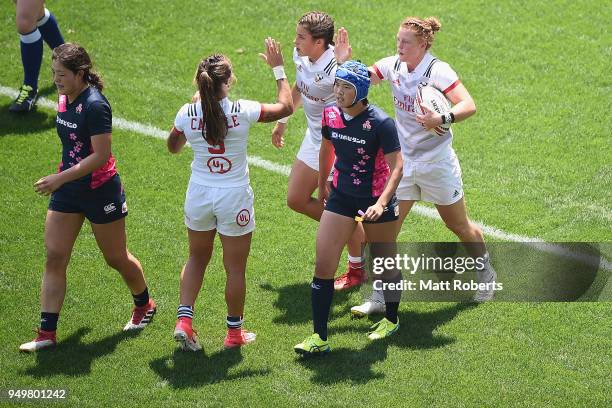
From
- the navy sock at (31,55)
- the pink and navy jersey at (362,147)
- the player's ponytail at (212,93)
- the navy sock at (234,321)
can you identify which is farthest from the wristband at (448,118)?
the navy sock at (31,55)

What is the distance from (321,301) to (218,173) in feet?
4.28

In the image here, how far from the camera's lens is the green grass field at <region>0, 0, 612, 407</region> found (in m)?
7.68

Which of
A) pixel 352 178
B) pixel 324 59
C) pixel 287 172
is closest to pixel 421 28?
pixel 324 59

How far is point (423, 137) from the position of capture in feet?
28.5

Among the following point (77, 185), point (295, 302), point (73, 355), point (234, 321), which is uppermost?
point (77, 185)

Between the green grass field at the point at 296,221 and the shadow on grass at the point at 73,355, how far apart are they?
0.02 meters

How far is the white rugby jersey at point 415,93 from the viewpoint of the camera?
8.45 metres

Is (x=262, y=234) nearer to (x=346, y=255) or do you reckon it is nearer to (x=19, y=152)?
(x=346, y=255)

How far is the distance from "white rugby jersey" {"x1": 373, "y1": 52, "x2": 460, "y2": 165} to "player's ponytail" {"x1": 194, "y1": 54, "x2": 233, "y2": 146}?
1784mm

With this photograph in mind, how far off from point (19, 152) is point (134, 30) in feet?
9.67

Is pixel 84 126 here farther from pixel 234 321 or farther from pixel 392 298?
pixel 392 298

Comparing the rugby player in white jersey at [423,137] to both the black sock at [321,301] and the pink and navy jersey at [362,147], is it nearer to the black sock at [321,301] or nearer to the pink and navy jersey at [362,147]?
the pink and navy jersey at [362,147]

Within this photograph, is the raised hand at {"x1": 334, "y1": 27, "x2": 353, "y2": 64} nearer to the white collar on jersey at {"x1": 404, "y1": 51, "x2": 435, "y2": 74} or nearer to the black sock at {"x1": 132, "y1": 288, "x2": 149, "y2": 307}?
the white collar on jersey at {"x1": 404, "y1": 51, "x2": 435, "y2": 74}

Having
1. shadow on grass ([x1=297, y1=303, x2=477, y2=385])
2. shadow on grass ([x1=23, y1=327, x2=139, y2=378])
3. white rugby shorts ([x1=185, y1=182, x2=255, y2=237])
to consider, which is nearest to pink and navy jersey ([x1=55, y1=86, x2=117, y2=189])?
white rugby shorts ([x1=185, y1=182, x2=255, y2=237])
